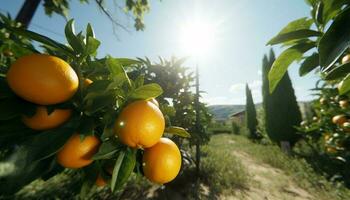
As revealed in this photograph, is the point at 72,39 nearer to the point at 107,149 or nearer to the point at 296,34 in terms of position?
the point at 107,149

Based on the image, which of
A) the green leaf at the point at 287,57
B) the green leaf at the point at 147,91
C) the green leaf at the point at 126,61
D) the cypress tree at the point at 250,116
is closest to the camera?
the green leaf at the point at 147,91

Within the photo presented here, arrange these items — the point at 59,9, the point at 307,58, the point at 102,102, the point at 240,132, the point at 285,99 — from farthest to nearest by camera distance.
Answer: the point at 240,132
the point at 285,99
the point at 59,9
the point at 307,58
the point at 102,102

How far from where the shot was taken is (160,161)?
0.63 meters

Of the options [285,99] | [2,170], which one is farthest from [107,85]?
[285,99]

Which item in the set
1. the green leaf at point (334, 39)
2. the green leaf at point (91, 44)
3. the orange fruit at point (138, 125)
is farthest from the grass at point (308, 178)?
the green leaf at point (91, 44)

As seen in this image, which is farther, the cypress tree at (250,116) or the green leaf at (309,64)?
the cypress tree at (250,116)

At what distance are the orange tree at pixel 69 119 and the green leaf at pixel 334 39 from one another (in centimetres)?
42

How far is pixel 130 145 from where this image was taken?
0.56 meters

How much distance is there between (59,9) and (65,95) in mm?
6358

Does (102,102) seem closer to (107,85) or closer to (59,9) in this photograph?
(107,85)

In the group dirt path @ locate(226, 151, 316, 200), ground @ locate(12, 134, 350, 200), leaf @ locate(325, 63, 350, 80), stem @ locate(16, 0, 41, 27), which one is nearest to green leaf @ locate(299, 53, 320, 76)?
leaf @ locate(325, 63, 350, 80)

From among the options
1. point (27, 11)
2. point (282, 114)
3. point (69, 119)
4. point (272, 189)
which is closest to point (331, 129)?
point (272, 189)

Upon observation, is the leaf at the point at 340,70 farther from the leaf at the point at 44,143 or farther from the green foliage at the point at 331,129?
the green foliage at the point at 331,129

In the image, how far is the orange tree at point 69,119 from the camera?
0.48 m
